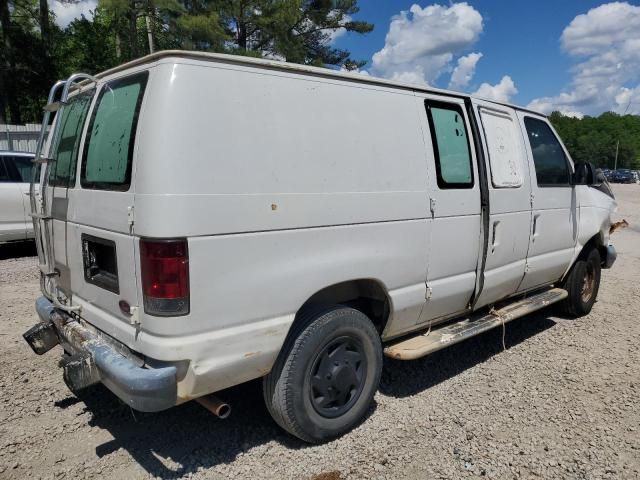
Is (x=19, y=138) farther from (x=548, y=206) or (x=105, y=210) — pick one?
(x=548, y=206)

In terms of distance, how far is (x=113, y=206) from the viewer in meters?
2.71

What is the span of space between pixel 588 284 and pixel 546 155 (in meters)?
1.94

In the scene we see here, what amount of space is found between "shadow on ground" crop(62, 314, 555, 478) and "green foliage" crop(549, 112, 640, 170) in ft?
366

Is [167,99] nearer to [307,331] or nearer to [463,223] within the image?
[307,331]

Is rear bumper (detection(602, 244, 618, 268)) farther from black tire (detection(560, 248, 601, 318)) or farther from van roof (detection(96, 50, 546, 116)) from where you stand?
van roof (detection(96, 50, 546, 116))

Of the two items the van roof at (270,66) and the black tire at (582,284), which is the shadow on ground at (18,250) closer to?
the van roof at (270,66)

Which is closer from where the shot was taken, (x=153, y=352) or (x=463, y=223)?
(x=153, y=352)

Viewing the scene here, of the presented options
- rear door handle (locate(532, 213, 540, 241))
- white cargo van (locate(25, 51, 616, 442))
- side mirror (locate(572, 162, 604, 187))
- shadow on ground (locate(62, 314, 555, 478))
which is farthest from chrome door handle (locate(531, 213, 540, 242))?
shadow on ground (locate(62, 314, 555, 478))

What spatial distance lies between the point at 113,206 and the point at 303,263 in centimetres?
106

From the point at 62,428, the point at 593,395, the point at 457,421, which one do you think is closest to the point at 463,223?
the point at 457,421

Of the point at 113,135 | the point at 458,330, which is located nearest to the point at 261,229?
the point at 113,135

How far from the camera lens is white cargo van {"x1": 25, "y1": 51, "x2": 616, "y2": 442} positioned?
2.53m

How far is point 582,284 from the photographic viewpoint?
580 cm

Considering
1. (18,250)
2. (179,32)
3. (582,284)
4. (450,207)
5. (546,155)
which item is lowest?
(18,250)
